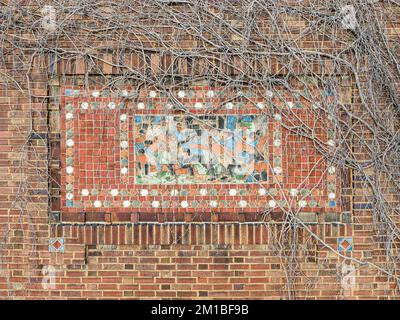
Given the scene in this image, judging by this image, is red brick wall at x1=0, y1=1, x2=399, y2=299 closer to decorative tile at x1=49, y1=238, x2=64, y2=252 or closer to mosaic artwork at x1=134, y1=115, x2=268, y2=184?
decorative tile at x1=49, y1=238, x2=64, y2=252

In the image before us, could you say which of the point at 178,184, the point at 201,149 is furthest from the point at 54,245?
the point at 201,149

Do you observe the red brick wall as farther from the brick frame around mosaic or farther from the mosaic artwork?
the mosaic artwork

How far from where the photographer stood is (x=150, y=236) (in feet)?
17.8

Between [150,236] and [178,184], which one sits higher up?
[178,184]

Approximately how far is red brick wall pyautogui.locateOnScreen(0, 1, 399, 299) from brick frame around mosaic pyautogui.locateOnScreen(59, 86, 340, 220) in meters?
0.05

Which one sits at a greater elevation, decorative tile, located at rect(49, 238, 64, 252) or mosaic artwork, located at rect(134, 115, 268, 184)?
mosaic artwork, located at rect(134, 115, 268, 184)

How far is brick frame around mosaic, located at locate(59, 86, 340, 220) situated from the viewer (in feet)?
17.7

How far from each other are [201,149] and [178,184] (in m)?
0.40

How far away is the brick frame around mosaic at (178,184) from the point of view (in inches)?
213

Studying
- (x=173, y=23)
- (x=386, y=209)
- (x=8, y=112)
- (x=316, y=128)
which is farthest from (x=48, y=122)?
(x=386, y=209)

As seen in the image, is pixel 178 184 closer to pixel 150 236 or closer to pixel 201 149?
pixel 201 149

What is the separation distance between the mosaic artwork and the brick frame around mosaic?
2.0 inches

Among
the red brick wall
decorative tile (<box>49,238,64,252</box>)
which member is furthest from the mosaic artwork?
decorative tile (<box>49,238,64,252</box>)

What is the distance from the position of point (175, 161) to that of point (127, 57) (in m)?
1.08
